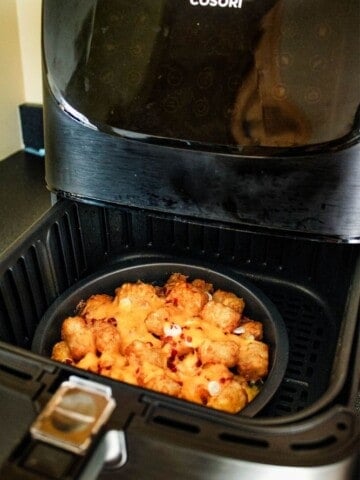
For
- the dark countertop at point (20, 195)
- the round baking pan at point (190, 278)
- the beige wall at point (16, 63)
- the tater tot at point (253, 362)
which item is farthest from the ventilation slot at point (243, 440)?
the beige wall at point (16, 63)

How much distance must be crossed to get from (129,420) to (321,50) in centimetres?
40

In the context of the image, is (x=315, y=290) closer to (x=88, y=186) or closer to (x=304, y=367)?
(x=304, y=367)

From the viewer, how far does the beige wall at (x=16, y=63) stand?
115 centimetres

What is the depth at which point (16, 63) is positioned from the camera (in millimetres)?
1202

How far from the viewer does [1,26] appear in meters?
1.13

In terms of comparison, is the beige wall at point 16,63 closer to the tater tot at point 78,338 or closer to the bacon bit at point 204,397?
the tater tot at point 78,338

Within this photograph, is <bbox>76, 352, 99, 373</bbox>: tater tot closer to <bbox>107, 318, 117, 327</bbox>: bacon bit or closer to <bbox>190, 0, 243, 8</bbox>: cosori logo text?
<bbox>107, 318, 117, 327</bbox>: bacon bit

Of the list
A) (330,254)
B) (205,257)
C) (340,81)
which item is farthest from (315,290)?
(340,81)

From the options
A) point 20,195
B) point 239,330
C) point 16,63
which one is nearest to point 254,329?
point 239,330

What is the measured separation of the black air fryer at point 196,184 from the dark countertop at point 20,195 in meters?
0.30

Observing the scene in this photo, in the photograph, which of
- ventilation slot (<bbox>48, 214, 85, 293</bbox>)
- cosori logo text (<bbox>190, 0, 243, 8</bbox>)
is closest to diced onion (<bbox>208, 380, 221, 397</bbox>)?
ventilation slot (<bbox>48, 214, 85, 293</bbox>)

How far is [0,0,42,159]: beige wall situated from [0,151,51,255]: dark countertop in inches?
2.0

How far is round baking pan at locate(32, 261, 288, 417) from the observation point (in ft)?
2.00

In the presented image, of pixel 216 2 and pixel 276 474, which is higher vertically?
pixel 216 2
